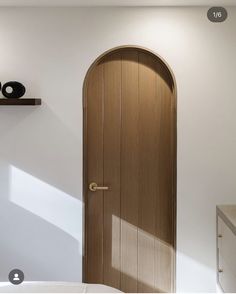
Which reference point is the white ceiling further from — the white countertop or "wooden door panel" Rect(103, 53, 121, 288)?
the white countertop

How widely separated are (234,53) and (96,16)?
3.26 feet

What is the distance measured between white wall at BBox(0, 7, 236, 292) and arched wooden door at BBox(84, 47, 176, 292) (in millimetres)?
77

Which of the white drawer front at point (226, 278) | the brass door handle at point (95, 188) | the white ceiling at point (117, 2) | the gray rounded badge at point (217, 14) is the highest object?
the white ceiling at point (117, 2)

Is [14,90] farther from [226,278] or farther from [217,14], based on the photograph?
[226,278]

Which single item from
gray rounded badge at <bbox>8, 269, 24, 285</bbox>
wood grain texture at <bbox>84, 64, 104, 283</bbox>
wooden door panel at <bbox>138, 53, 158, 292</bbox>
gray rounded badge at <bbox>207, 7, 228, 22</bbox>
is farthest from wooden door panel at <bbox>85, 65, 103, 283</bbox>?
gray rounded badge at <bbox>8, 269, 24, 285</bbox>

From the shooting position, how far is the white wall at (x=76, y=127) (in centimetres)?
299

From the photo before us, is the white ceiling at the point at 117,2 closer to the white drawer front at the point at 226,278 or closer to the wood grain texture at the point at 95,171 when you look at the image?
the wood grain texture at the point at 95,171

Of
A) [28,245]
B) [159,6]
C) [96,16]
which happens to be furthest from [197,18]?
[28,245]

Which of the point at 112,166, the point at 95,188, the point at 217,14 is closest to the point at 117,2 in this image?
the point at 217,14

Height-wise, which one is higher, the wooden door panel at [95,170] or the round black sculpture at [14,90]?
the round black sculpture at [14,90]

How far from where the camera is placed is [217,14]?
297 centimetres

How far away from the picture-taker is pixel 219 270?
2.90 m

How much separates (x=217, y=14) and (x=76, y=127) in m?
1.25

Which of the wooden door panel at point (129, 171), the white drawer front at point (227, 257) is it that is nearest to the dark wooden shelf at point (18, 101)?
the wooden door panel at point (129, 171)
